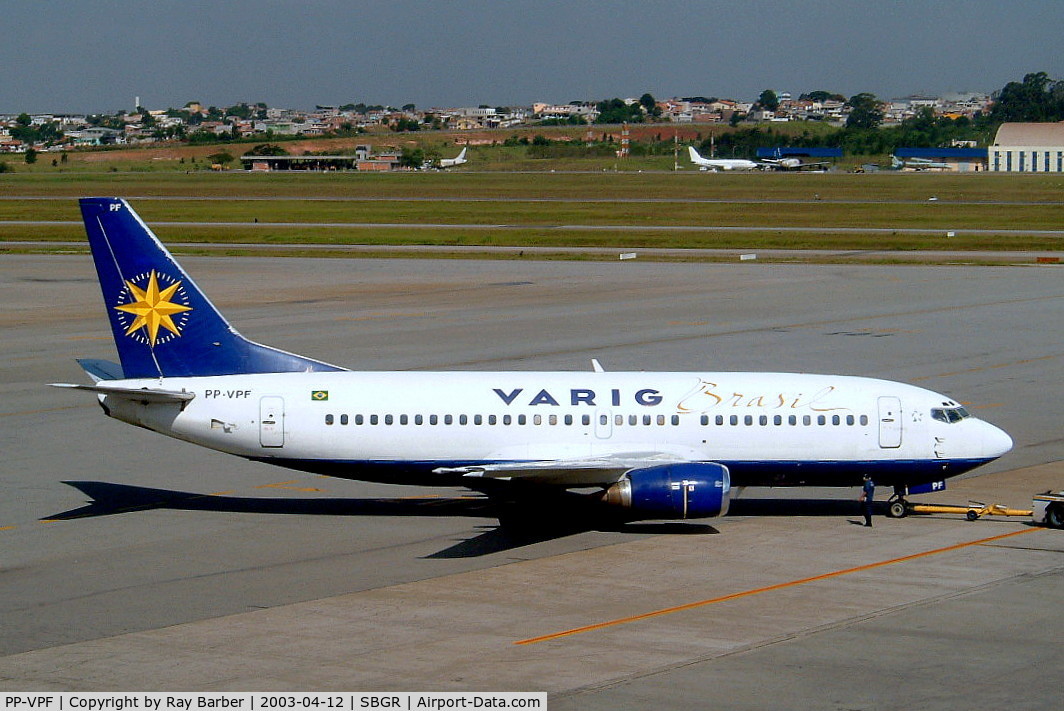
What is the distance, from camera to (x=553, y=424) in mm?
32438

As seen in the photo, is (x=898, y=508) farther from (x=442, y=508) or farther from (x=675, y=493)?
(x=442, y=508)

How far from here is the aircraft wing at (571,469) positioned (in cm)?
3034

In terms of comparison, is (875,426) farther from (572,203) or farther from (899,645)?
(572,203)

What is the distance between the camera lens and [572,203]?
538 ft

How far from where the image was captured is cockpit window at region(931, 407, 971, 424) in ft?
109

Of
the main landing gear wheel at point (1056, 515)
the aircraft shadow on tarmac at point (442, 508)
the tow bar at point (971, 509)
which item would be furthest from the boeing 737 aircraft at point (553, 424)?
the main landing gear wheel at point (1056, 515)

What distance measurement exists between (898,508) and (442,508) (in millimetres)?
11367

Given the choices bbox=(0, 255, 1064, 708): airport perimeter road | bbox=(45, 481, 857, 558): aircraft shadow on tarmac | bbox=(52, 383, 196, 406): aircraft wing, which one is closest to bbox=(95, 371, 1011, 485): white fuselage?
bbox=(52, 383, 196, 406): aircraft wing

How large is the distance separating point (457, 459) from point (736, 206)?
127599 millimetres

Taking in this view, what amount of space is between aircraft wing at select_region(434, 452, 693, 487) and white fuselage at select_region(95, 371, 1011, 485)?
11.3 inches

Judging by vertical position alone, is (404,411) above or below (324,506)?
above

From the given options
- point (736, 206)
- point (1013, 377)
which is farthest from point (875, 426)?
point (736, 206)

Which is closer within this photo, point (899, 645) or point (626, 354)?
point (899, 645)

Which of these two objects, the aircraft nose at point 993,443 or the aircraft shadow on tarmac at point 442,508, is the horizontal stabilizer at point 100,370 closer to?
the aircraft shadow on tarmac at point 442,508
